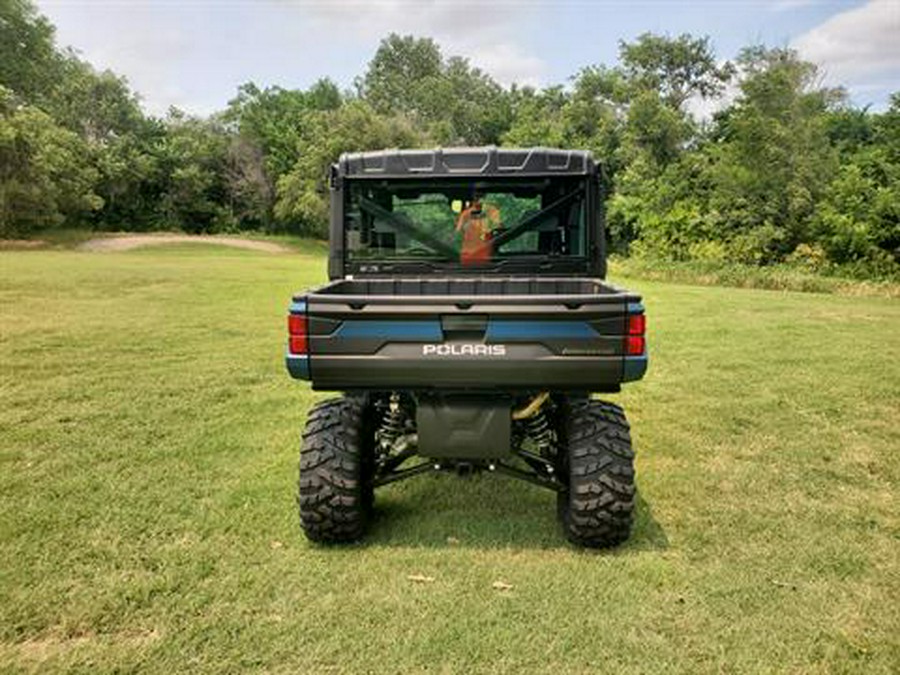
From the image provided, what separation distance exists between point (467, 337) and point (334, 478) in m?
0.94

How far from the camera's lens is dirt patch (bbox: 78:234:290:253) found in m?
30.8

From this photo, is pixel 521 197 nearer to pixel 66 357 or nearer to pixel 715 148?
pixel 66 357

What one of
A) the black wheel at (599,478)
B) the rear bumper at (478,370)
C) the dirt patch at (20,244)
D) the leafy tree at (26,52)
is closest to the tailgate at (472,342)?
the rear bumper at (478,370)

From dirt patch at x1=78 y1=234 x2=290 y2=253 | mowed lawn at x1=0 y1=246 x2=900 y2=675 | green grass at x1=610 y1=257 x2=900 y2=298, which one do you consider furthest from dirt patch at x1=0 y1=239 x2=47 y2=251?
mowed lawn at x1=0 y1=246 x2=900 y2=675

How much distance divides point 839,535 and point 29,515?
4.13 meters

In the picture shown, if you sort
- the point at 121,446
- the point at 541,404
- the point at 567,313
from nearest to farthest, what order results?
the point at 567,313 → the point at 541,404 → the point at 121,446

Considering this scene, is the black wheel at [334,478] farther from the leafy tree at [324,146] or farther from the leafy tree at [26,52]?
the leafy tree at [26,52]

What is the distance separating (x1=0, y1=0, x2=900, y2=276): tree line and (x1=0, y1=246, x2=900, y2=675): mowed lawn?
59.6 feet

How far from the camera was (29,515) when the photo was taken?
3551 mm

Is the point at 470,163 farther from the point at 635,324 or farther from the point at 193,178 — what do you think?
the point at 193,178

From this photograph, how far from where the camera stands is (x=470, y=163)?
4.02 metres

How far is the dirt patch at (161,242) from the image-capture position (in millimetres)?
30781

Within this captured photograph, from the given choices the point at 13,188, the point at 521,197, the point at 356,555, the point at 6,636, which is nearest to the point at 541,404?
the point at 356,555

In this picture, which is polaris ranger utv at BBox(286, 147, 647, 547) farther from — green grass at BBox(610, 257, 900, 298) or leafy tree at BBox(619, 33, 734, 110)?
leafy tree at BBox(619, 33, 734, 110)
